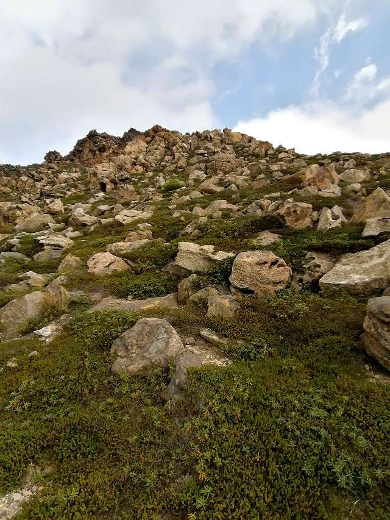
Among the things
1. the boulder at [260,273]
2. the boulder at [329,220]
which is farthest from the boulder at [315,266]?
the boulder at [329,220]

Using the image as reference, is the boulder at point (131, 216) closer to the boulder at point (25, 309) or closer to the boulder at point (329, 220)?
the boulder at point (25, 309)

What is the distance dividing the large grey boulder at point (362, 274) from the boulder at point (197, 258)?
5520 millimetres

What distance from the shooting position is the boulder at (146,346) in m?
11.0

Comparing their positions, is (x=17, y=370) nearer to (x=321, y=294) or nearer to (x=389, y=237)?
(x=321, y=294)

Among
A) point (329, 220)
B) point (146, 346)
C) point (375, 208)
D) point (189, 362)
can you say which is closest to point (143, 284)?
point (146, 346)

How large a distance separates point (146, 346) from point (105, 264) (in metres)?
11.1

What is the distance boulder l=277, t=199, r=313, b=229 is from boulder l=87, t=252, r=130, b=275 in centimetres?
1096

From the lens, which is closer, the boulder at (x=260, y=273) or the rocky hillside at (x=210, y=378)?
the rocky hillside at (x=210, y=378)

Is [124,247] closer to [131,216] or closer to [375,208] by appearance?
[131,216]

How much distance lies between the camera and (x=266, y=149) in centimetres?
8375

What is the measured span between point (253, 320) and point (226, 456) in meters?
5.81

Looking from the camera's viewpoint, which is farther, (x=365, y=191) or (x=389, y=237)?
(x=365, y=191)

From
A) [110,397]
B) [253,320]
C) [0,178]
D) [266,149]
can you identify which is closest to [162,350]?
[110,397]

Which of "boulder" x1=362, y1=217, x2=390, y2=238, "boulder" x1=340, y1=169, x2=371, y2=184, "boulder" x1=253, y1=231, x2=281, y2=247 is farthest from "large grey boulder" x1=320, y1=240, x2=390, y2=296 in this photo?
"boulder" x1=340, y1=169, x2=371, y2=184
